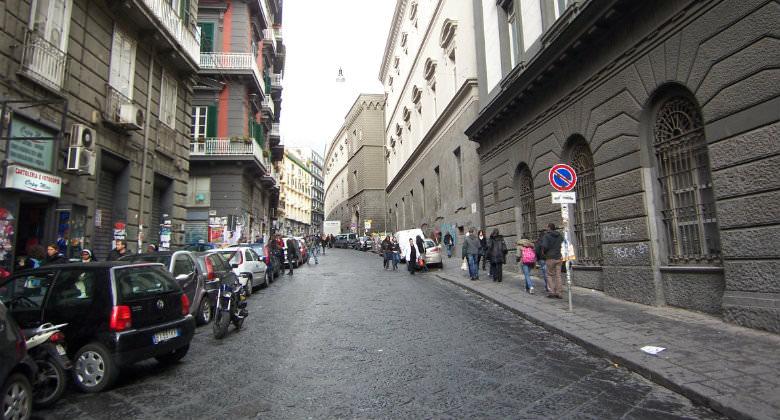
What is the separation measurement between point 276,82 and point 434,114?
556 inches

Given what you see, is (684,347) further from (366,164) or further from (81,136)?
(366,164)

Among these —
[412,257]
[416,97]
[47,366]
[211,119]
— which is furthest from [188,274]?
[416,97]

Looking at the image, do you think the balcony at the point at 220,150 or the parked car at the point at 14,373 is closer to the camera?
the parked car at the point at 14,373

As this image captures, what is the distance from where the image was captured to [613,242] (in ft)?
33.6

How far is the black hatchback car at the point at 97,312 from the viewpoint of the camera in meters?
5.20

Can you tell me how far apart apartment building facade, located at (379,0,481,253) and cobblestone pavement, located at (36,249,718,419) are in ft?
48.9

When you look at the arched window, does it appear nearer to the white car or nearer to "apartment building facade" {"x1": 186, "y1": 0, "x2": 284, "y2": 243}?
the white car

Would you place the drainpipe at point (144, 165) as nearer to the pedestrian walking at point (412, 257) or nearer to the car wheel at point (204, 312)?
the car wheel at point (204, 312)

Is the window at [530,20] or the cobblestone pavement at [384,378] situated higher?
the window at [530,20]

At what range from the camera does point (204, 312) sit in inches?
371

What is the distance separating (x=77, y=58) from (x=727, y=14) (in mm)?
13290

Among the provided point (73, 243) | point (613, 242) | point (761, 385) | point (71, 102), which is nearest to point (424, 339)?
point (761, 385)

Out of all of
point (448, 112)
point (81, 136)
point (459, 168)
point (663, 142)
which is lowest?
point (663, 142)

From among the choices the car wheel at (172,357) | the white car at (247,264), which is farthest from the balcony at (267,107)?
the car wheel at (172,357)
